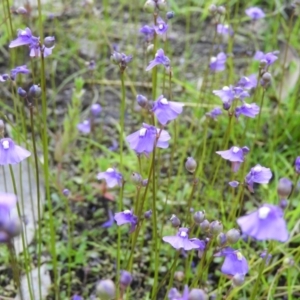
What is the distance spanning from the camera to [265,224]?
0.71m

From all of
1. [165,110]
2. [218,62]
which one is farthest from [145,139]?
[218,62]

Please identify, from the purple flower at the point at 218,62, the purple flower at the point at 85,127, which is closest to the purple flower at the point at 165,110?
the purple flower at the point at 218,62

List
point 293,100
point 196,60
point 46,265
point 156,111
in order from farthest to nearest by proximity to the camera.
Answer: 1. point 196,60
2. point 293,100
3. point 46,265
4. point 156,111

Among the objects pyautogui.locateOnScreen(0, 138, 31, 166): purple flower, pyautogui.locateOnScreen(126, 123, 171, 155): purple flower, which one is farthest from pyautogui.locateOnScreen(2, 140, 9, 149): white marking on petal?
pyautogui.locateOnScreen(126, 123, 171, 155): purple flower

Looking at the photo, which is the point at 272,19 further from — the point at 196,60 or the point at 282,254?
the point at 282,254

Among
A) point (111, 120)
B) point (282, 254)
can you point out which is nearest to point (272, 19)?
point (111, 120)

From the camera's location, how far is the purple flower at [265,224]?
0.70m

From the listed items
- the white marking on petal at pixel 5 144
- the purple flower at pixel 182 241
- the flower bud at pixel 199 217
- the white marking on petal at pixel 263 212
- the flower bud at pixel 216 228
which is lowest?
the purple flower at pixel 182 241

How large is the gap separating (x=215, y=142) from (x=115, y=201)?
1.25 feet

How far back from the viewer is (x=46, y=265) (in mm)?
1545

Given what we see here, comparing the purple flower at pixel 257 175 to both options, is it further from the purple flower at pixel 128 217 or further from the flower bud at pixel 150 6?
the flower bud at pixel 150 6

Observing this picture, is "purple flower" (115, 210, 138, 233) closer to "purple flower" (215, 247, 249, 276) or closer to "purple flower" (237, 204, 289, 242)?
"purple flower" (215, 247, 249, 276)

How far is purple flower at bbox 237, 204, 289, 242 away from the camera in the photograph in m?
0.70

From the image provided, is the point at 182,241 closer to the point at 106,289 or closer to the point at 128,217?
the point at 128,217
